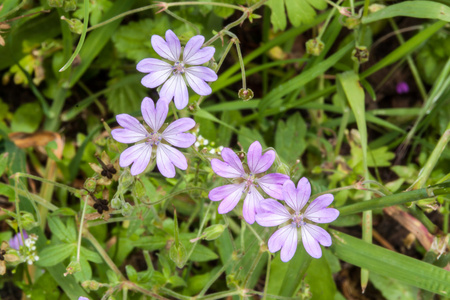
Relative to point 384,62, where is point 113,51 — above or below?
below

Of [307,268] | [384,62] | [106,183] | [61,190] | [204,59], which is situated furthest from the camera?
[61,190]

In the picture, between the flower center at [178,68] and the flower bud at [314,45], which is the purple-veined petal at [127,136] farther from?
the flower bud at [314,45]

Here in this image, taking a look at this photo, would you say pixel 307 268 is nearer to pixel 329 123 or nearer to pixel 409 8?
pixel 329 123

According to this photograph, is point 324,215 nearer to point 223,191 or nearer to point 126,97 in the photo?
point 223,191

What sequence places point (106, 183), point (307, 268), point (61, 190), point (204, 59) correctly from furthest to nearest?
point (61, 190)
point (307, 268)
point (106, 183)
point (204, 59)

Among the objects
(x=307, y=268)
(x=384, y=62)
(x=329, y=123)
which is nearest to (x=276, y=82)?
(x=329, y=123)

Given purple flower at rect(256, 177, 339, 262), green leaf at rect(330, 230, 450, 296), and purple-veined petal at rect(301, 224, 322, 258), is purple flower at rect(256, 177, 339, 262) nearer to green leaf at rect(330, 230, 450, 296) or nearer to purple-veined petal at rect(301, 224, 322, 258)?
purple-veined petal at rect(301, 224, 322, 258)

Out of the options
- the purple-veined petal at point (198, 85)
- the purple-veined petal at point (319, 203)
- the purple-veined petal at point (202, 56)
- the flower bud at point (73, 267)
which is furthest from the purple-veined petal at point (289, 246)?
the flower bud at point (73, 267)

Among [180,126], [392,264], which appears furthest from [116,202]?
[392,264]
